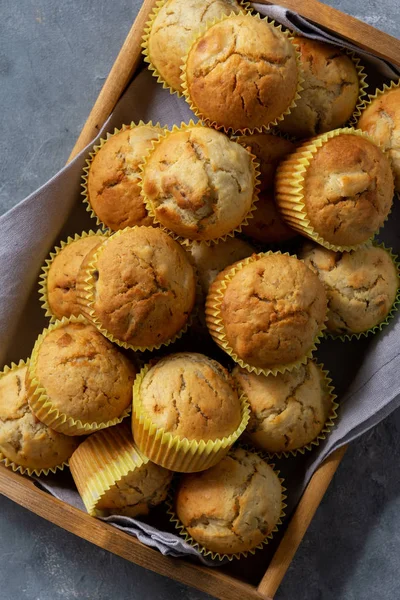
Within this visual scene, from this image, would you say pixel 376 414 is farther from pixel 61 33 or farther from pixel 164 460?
pixel 61 33

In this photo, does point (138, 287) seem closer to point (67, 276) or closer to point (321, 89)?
point (67, 276)

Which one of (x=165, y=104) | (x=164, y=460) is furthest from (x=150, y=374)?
(x=165, y=104)

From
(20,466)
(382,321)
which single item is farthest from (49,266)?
(382,321)

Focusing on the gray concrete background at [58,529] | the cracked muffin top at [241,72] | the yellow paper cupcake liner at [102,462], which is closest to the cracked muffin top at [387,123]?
Result: the cracked muffin top at [241,72]

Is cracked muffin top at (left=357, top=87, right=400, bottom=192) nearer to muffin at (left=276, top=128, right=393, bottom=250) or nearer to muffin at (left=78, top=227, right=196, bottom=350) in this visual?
muffin at (left=276, top=128, right=393, bottom=250)

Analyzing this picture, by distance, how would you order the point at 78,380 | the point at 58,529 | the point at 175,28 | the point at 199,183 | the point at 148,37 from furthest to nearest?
1. the point at 58,529
2. the point at 148,37
3. the point at 175,28
4. the point at 78,380
5. the point at 199,183

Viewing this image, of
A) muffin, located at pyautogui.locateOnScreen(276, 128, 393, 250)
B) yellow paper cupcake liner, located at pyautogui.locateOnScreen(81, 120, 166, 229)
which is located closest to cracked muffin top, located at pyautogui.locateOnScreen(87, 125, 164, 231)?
yellow paper cupcake liner, located at pyautogui.locateOnScreen(81, 120, 166, 229)

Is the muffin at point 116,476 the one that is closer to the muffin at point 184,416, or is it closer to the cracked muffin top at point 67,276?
the muffin at point 184,416
